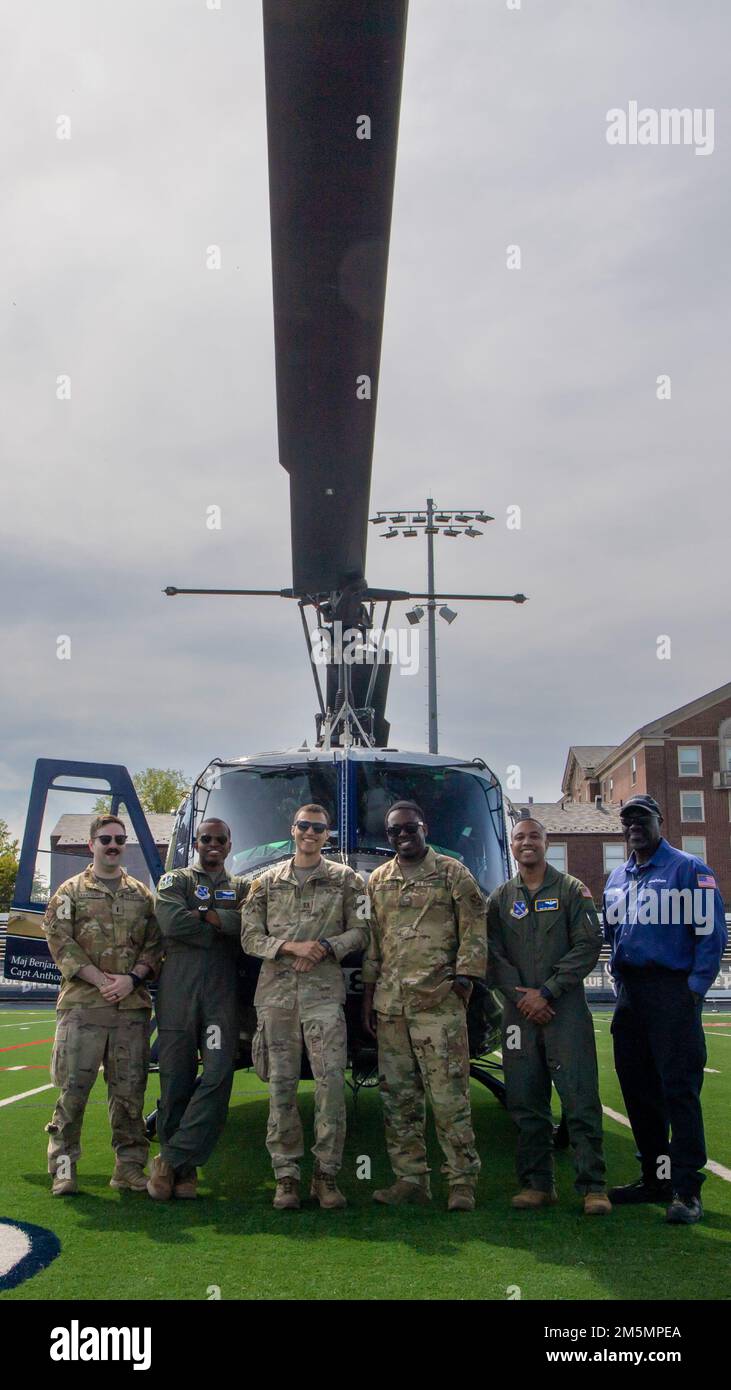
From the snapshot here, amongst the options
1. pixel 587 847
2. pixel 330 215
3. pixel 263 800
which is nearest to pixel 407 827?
pixel 263 800

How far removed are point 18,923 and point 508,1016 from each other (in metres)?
3.03

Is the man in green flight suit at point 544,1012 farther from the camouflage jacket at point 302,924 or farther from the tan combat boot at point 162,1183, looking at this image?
the tan combat boot at point 162,1183

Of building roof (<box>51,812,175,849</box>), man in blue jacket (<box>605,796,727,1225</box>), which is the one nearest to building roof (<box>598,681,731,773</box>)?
building roof (<box>51,812,175,849</box>)

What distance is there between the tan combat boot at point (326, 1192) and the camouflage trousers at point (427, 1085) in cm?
32

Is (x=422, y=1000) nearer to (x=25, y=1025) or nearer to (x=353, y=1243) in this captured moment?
(x=353, y=1243)

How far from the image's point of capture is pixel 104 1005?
235 inches

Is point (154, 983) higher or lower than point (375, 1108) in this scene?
higher

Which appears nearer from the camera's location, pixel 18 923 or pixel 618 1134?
pixel 18 923

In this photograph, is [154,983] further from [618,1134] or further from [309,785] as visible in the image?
[618,1134]

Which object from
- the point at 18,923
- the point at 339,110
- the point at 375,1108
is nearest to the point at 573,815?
the point at 375,1108

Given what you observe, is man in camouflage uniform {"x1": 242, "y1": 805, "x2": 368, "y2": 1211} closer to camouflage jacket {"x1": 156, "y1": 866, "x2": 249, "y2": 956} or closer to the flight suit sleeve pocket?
the flight suit sleeve pocket

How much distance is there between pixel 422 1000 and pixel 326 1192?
100 cm

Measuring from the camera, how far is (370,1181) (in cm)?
619

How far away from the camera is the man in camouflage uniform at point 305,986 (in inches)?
216
